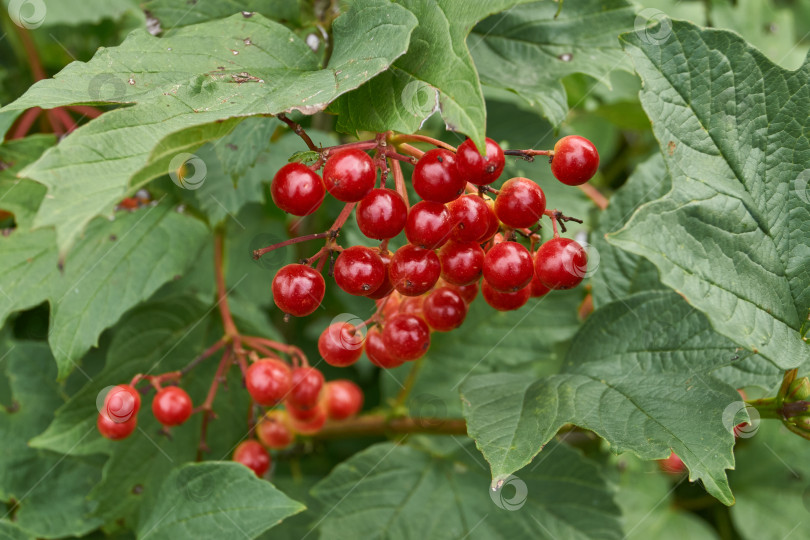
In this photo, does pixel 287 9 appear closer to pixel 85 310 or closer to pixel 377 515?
pixel 85 310

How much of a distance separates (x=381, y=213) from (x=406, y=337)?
0.29m

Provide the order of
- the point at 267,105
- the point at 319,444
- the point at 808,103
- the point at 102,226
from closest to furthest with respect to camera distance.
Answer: the point at 267,105
the point at 808,103
the point at 102,226
the point at 319,444

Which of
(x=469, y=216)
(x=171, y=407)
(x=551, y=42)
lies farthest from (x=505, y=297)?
(x=171, y=407)

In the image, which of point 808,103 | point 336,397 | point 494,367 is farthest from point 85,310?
point 808,103

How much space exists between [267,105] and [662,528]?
1979 mm

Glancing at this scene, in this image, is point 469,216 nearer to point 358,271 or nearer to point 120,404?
point 358,271

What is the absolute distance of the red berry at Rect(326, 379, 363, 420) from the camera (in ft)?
6.23

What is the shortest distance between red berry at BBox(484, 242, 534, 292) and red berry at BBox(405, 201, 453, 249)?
0.10 m

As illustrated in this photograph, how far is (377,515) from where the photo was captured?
1.67 m

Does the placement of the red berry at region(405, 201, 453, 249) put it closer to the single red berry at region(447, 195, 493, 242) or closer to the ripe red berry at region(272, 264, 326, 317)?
the single red berry at region(447, 195, 493, 242)

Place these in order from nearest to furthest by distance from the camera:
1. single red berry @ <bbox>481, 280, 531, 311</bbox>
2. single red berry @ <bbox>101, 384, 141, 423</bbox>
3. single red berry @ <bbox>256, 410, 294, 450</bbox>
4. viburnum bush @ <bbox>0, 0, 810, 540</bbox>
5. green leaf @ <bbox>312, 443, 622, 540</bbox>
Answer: viburnum bush @ <bbox>0, 0, 810, 540</bbox>, single red berry @ <bbox>481, 280, 531, 311</bbox>, single red berry @ <bbox>101, 384, 141, 423</bbox>, green leaf @ <bbox>312, 443, 622, 540</bbox>, single red berry @ <bbox>256, 410, 294, 450</bbox>

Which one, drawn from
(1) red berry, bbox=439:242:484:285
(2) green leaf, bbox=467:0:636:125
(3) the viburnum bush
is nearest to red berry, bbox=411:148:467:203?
(3) the viburnum bush

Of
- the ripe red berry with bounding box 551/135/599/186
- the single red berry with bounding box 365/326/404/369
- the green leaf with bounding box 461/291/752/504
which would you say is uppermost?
the ripe red berry with bounding box 551/135/599/186

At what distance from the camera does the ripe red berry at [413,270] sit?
3.56 feet
